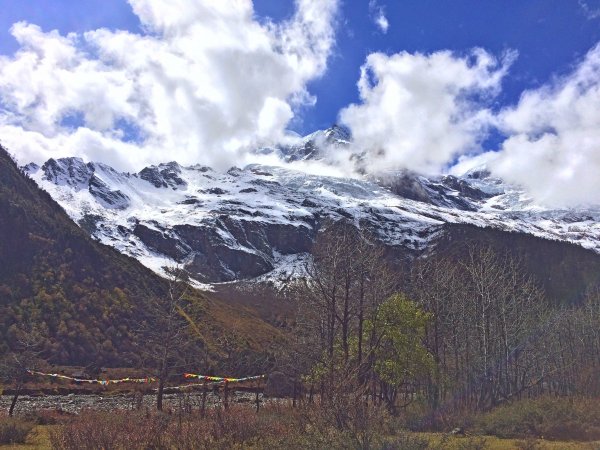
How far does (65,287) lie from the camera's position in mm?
80062

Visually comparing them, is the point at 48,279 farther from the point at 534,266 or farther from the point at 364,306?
the point at 534,266

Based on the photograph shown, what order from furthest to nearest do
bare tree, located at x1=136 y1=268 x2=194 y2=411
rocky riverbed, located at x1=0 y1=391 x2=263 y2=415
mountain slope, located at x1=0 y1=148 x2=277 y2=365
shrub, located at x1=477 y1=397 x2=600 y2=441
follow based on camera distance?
mountain slope, located at x1=0 y1=148 x2=277 y2=365 < rocky riverbed, located at x1=0 y1=391 x2=263 y2=415 < bare tree, located at x1=136 y1=268 x2=194 y2=411 < shrub, located at x1=477 y1=397 x2=600 y2=441

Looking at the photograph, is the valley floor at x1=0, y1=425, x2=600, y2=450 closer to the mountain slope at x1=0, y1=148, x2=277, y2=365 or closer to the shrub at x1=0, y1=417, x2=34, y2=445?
the shrub at x1=0, y1=417, x2=34, y2=445

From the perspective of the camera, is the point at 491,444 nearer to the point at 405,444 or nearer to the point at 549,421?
the point at 549,421

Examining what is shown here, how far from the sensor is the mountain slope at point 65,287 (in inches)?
2685

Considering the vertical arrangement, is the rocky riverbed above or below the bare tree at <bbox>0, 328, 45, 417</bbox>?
below

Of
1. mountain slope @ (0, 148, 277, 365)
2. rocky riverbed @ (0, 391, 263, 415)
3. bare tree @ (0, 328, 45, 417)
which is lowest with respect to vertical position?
rocky riverbed @ (0, 391, 263, 415)

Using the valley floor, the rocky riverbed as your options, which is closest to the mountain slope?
the rocky riverbed

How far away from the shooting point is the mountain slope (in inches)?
2685

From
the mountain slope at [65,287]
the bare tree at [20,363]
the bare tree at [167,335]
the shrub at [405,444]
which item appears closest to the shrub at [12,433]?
the bare tree at [20,363]

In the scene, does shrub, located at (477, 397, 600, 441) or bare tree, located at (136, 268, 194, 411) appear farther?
bare tree, located at (136, 268, 194, 411)

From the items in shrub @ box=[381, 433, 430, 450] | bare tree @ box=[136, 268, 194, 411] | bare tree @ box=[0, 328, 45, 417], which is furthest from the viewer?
bare tree @ box=[0, 328, 45, 417]

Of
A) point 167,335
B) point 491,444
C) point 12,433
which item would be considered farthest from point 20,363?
point 491,444

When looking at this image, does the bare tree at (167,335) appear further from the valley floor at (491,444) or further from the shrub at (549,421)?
the shrub at (549,421)
